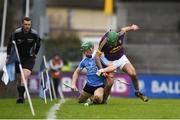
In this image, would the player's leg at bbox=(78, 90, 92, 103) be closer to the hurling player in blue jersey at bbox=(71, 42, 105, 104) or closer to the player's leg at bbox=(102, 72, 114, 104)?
the hurling player in blue jersey at bbox=(71, 42, 105, 104)

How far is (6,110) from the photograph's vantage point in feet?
56.8

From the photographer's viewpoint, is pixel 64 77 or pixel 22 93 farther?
pixel 64 77

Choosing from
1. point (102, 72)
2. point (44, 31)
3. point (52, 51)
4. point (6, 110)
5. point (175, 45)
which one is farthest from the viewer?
point (175, 45)

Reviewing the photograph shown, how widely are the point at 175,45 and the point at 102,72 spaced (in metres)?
28.4

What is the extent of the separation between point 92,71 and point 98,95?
2.24 feet

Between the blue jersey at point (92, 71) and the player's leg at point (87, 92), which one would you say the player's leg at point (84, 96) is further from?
the blue jersey at point (92, 71)

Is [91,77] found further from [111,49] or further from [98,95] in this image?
[111,49]

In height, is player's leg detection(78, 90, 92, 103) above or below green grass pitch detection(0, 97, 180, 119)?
below

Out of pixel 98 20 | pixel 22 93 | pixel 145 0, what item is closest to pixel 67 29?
pixel 98 20

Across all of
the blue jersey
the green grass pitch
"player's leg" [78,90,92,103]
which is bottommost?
"player's leg" [78,90,92,103]

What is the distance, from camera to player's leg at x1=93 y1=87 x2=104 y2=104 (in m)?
19.0

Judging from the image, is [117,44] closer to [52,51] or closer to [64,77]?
[64,77]

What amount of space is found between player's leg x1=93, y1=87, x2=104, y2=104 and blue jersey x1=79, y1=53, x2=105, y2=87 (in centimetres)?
21

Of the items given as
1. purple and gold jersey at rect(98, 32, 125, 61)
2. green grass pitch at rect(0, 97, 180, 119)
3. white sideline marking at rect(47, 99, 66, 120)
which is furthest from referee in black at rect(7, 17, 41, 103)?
purple and gold jersey at rect(98, 32, 125, 61)
